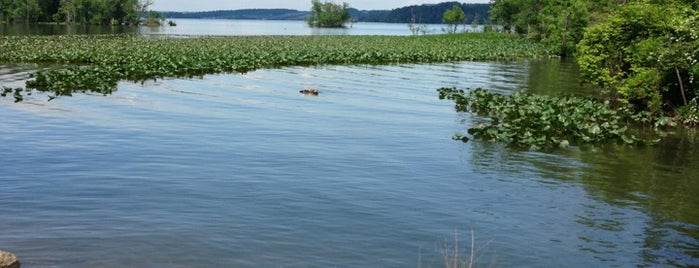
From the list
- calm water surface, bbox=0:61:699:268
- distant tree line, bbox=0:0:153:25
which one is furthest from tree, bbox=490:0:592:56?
distant tree line, bbox=0:0:153:25

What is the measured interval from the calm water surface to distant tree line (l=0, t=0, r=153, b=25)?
441 feet

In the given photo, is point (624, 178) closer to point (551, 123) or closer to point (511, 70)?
point (551, 123)

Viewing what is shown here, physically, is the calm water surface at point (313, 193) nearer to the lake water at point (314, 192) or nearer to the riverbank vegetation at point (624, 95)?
the lake water at point (314, 192)

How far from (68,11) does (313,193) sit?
148070mm

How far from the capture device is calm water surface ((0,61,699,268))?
9438 mm

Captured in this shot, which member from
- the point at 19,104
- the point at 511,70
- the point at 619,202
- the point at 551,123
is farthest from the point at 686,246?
the point at 511,70

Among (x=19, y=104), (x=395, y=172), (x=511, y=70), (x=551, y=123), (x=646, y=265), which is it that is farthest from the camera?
(x=511, y=70)

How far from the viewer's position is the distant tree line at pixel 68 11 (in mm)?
143875

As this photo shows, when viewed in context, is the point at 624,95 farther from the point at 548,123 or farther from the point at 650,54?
the point at 548,123

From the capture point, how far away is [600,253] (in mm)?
9688

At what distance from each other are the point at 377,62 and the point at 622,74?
83.9 feet

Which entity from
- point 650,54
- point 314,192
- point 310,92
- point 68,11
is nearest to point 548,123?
point 650,54

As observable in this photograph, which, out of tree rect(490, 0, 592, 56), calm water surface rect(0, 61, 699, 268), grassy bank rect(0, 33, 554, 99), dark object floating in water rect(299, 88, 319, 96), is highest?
tree rect(490, 0, 592, 56)

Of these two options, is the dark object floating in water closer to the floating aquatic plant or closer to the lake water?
the lake water
